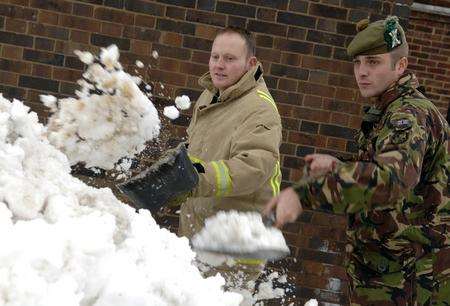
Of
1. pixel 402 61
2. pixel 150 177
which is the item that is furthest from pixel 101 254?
pixel 402 61

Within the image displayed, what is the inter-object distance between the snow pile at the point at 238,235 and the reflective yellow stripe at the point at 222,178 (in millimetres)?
101

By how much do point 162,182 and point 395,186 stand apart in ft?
2.99

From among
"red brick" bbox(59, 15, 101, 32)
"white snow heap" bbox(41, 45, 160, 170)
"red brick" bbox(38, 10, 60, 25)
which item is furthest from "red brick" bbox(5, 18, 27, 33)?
Answer: "white snow heap" bbox(41, 45, 160, 170)

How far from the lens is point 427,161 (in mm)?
3006

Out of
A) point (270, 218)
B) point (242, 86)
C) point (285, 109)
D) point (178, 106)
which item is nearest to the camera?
point (270, 218)

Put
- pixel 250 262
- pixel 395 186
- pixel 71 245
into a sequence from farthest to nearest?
pixel 250 262
pixel 395 186
pixel 71 245

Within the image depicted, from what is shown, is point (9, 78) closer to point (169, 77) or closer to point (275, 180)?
point (169, 77)

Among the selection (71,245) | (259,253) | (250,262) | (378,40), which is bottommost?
(250,262)

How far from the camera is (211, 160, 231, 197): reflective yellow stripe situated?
9.93 ft

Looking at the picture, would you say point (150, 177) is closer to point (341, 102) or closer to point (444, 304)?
point (444, 304)

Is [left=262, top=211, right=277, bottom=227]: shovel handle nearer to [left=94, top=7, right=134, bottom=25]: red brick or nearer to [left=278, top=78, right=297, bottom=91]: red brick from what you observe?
[left=278, top=78, right=297, bottom=91]: red brick

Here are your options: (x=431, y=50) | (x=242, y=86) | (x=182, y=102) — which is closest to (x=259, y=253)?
(x=242, y=86)

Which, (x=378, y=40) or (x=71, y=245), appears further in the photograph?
(x=378, y=40)

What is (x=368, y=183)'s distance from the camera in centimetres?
249
